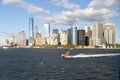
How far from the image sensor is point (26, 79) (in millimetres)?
76625

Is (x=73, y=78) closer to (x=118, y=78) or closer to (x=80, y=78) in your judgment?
(x=80, y=78)

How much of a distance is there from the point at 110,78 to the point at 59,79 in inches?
565

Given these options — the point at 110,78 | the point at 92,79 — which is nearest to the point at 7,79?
the point at 92,79

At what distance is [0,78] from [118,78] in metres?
32.8

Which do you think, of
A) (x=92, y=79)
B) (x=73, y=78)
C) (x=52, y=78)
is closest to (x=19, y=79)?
(x=52, y=78)

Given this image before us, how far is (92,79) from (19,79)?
65.0 ft

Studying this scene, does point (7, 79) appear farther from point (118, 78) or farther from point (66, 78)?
point (118, 78)

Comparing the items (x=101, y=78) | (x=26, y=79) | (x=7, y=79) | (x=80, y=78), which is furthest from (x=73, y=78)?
(x=7, y=79)

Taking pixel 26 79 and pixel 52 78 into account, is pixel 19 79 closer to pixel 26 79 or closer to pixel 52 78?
pixel 26 79

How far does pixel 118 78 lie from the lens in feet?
257

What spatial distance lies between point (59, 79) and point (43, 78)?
4.78 meters

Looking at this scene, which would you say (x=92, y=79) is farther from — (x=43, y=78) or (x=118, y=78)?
(x=43, y=78)

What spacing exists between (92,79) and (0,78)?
25583mm

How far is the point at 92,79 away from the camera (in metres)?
77.2
